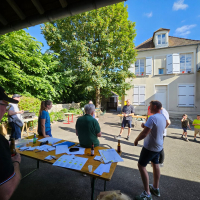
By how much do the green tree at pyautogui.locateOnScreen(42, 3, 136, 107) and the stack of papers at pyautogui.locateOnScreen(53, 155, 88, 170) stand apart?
866 centimetres

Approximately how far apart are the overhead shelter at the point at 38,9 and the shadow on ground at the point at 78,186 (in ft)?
11.9

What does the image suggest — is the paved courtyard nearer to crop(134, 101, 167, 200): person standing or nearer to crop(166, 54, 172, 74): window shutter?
crop(134, 101, 167, 200): person standing

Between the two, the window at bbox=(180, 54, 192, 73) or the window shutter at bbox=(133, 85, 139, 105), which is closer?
the window at bbox=(180, 54, 192, 73)

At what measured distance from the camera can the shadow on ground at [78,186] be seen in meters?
2.28

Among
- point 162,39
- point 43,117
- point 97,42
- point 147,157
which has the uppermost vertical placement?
point 162,39

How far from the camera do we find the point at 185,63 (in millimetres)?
Result: 12438

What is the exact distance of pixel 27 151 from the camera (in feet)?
7.37

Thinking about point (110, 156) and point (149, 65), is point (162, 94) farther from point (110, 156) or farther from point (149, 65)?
point (110, 156)

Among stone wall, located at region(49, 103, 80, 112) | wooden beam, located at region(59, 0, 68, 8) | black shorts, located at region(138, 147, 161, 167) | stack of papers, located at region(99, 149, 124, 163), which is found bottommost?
black shorts, located at region(138, 147, 161, 167)

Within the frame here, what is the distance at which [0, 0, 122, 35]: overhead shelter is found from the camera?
2131 mm

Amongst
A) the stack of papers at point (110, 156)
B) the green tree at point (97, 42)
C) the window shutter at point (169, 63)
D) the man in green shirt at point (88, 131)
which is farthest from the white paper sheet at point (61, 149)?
the window shutter at point (169, 63)

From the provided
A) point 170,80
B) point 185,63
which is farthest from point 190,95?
point 185,63

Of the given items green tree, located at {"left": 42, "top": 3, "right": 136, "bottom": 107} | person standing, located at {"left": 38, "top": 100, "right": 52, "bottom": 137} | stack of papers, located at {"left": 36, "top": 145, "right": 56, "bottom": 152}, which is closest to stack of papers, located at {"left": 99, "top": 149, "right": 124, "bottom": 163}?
stack of papers, located at {"left": 36, "top": 145, "right": 56, "bottom": 152}

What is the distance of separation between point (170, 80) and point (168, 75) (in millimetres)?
599
